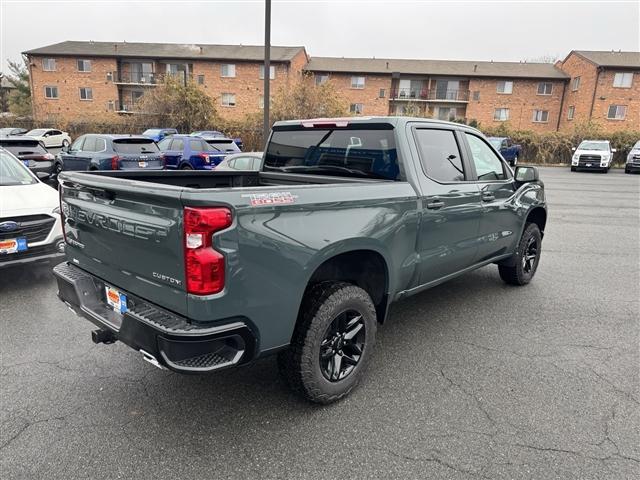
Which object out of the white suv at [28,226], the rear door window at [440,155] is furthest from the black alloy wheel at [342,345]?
the white suv at [28,226]

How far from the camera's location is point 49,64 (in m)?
45.5

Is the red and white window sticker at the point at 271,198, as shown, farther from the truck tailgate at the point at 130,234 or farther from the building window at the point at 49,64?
the building window at the point at 49,64

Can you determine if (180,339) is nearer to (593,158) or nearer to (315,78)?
(593,158)

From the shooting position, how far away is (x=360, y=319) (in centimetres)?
304

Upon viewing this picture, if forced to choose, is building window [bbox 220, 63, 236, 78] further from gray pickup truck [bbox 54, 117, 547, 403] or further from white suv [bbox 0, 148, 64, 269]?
gray pickup truck [bbox 54, 117, 547, 403]

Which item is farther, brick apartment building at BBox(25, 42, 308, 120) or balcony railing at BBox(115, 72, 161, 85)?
balcony railing at BBox(115, 72, 161, 85)

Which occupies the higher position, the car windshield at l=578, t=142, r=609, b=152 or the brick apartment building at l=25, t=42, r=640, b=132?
the brick apartment building at l=25, t=42, r=640, b=132

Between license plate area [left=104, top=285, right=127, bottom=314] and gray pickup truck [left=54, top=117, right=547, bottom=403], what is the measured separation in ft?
0.04

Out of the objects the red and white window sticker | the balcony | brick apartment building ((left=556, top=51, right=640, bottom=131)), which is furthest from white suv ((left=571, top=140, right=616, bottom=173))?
the balcony

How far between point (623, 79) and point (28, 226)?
158ft

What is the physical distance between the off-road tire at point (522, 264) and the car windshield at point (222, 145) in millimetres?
11979

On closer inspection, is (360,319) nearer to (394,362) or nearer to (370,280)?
(370,280)

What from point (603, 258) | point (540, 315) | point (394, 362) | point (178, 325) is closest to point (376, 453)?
point (394, 362)

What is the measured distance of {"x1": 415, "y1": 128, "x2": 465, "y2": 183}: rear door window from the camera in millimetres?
3615
